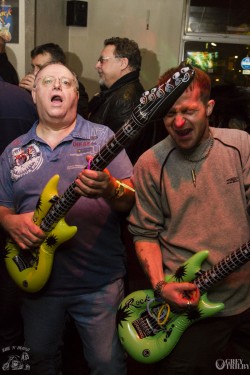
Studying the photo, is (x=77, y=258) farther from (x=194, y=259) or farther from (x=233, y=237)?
(x=233, y=237)

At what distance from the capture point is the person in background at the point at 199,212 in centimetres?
172

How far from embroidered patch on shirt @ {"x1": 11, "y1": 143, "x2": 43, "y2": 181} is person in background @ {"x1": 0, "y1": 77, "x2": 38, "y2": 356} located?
38 centimetres

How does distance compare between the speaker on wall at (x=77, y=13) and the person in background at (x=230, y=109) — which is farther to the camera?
the speaker on wall at (x=77, y=13)

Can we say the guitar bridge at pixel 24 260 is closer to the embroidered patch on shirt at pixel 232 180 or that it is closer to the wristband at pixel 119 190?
the wristband at pixel 119 190

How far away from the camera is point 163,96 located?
1408 millimetres

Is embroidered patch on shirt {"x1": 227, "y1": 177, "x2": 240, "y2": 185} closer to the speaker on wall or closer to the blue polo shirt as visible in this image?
the blue polo shirt

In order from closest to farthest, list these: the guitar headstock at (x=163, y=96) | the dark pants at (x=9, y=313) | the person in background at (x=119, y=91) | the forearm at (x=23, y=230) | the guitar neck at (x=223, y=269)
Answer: the guitar headstock at (x=163, y=96) → the guitar neck at (x=223, y=269) → the forearm at (x=23, y=230) → the dark pants at (x=9, y=313) → the person in background at (x=119, y=91)

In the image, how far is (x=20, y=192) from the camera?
1.90 meters

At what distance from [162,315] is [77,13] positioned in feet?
16.2

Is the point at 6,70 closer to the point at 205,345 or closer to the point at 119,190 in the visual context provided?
the point at 119,190

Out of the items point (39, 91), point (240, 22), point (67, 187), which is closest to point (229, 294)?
point (67, 187)

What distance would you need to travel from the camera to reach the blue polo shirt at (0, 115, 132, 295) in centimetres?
187

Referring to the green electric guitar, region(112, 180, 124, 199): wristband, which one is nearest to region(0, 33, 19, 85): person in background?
region(112, 180, 124, 199): wristband

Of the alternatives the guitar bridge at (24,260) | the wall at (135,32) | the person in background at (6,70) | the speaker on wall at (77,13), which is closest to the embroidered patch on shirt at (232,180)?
the guitar bridge at (24,260)
